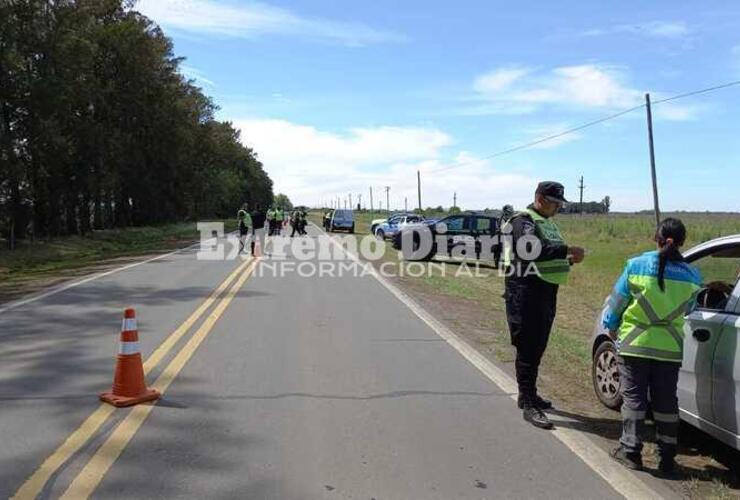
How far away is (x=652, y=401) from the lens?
4.97m

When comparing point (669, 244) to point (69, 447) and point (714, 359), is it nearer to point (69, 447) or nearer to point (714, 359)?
point (714, 359)

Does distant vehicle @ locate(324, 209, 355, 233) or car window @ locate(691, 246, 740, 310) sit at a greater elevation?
distant vehicle @ locate(324, 209, 355, 233)

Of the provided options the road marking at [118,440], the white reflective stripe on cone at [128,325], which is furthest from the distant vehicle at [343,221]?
the white reflective stripe on cone at [128,325]

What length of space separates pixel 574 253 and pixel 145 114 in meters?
48.0

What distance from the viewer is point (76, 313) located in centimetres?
1145

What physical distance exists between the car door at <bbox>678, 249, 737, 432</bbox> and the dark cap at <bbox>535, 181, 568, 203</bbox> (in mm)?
1357

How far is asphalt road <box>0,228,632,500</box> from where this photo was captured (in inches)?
173

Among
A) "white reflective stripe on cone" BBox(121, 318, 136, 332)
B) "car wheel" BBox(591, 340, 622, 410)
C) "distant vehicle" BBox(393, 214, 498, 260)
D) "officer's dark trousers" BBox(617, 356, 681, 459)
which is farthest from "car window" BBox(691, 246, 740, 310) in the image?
"distant vehicle" BBox(393, 214, 498, 260)

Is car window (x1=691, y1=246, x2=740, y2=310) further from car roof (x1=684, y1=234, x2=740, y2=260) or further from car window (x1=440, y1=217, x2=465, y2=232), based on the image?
car window (x1=440, y1=217, x2=465, y2=232)

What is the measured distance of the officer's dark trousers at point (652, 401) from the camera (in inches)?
189

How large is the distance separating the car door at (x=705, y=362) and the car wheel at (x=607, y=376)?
0.93m

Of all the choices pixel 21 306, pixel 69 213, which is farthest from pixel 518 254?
pixel 69 213

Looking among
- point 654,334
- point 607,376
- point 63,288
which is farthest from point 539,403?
point 63,288

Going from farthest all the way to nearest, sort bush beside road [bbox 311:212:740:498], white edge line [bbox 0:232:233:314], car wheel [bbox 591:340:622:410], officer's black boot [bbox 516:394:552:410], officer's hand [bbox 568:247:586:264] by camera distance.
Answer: white edge line [bbox 0:232:233:314] < car wheel [bbox 591:340:622:410] < officer's black boot [bbox 516:394:552:410] < officer's hand [bbox 568:247:586:264] < bush beside road [bbox 311:212:740:498]
